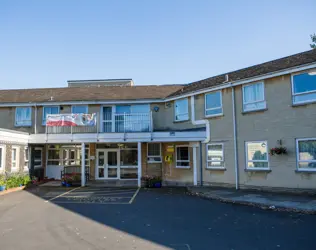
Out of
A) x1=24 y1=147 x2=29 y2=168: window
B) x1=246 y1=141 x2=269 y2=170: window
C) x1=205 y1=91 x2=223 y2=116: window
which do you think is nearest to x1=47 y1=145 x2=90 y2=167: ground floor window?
x1=24 y1=147 x2=29 y2=168: window

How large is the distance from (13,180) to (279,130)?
13.9 meters

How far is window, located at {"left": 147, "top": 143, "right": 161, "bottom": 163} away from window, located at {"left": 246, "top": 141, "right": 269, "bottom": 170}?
6.01 meters

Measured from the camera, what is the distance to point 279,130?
12.5 m

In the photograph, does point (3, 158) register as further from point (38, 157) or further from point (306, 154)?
point (306, 154)

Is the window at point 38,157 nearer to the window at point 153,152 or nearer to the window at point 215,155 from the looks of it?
the window at point 153,152

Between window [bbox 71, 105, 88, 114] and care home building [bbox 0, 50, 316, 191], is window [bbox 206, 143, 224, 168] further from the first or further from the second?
window [bbox 71, 105, 88, 114]

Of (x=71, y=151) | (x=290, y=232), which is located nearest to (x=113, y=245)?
(x=290, y=232)

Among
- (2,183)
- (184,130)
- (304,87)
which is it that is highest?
(304,87)

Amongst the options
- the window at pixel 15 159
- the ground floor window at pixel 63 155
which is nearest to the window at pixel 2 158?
the window at pixel 15 159

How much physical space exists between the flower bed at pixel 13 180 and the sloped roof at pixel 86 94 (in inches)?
219

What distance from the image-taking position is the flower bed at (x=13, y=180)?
13828 millimetres

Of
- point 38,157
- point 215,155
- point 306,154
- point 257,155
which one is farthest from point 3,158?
point 306,154

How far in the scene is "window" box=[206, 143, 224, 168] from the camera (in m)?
14.8

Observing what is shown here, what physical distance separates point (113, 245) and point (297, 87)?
10.4 meters
